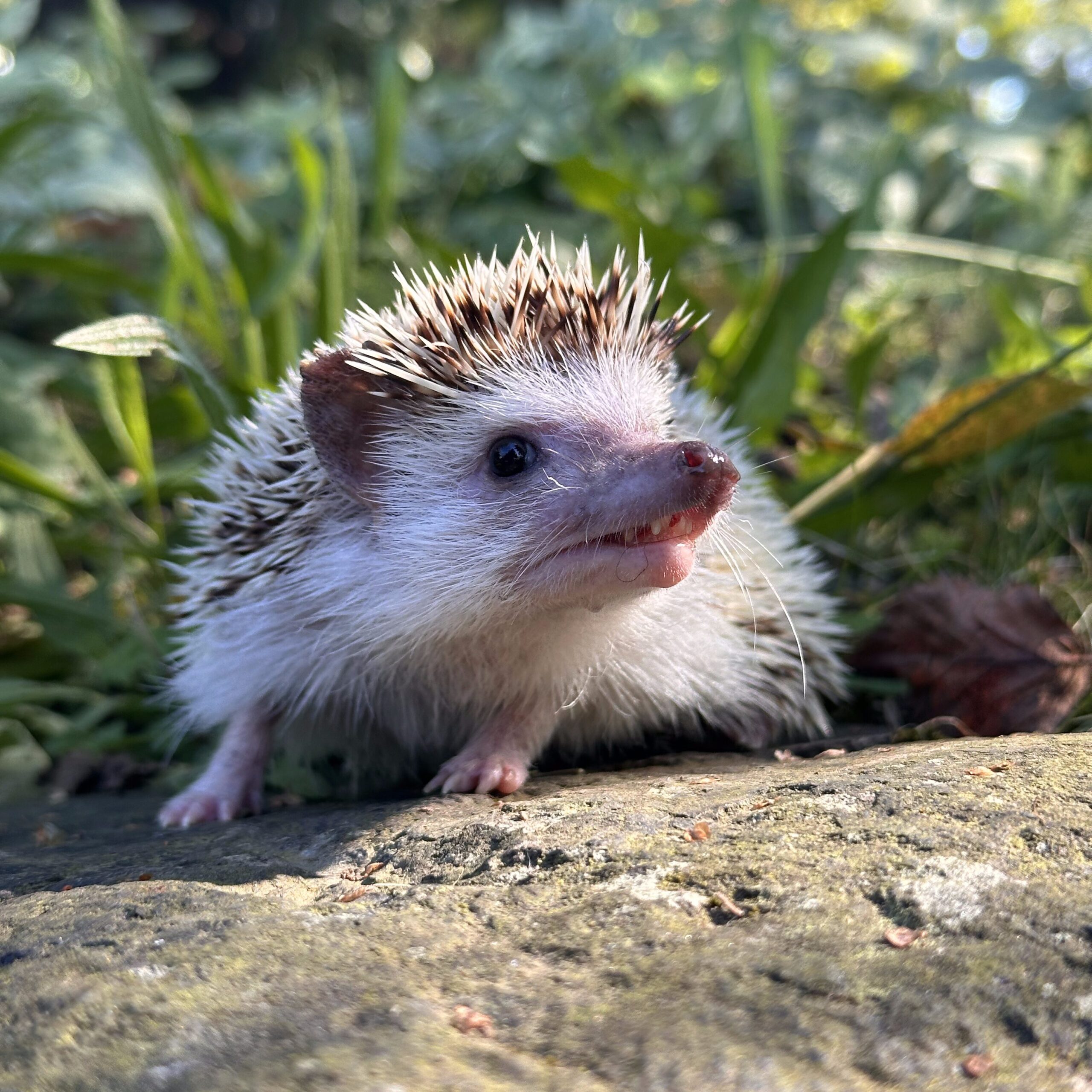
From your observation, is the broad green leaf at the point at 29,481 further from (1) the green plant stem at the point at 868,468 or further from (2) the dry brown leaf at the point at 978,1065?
(2) the dry brown leaf at the point at 978,1065

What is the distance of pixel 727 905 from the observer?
143 centimetres

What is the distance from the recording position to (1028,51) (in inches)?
230

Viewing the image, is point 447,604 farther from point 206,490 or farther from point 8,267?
point 8,267

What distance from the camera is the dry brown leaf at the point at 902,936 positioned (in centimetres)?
130

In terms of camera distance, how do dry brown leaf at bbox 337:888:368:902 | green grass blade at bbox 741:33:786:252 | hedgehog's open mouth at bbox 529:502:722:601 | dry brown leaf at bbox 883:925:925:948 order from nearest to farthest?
dry brown leaf at bbox 883:925:925:948 → dry brown leaf at bbox 337:888:368:902 → hedgehog's open mouth at bbox 529:502:722:601 → green grass blade at bbox 741:33:786:252

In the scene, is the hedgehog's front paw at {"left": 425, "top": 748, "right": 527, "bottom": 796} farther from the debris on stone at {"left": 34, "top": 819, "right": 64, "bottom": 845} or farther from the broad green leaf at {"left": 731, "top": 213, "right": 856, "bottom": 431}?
the broad green leaf at {"left": 731, "top": 213, "right": 856, "bottom": 431}

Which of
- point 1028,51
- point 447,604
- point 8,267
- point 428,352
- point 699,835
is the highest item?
point 1028,51

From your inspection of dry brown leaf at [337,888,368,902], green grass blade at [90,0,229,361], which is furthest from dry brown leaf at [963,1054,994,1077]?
green grass blade at [90,0,229,361]

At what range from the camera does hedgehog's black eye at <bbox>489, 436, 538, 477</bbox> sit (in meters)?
2.18

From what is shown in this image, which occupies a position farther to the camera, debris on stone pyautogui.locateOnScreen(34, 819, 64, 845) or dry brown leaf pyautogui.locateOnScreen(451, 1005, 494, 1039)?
debris on stone pyautogui.locateOnScreen(34, 819, 64, 845)

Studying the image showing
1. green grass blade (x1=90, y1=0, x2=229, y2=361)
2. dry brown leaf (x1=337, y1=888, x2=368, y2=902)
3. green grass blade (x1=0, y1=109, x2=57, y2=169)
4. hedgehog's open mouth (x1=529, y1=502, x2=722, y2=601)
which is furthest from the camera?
green grass blade (x1=0, y1=109, x2=57, y2=169)

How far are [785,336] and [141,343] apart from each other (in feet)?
6.09

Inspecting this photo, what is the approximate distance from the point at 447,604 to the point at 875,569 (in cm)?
149

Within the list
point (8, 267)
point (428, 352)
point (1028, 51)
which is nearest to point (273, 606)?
point (428, 352)
